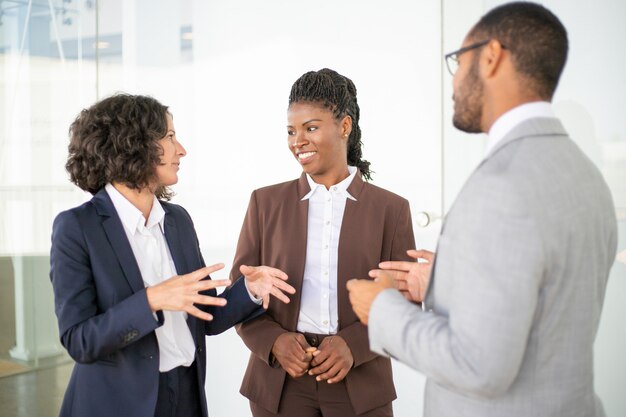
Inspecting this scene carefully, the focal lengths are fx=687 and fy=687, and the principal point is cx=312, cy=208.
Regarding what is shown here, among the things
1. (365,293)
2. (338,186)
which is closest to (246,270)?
(338,186)

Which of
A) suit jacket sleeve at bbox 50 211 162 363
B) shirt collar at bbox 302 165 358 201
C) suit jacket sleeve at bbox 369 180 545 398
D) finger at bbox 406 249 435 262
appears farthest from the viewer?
shirt collar at bbox 302 165 358 201

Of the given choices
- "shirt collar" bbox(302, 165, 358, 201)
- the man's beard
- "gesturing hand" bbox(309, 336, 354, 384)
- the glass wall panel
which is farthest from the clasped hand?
the glass wall panel

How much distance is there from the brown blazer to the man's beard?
2.65ft

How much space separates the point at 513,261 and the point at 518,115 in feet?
1.06

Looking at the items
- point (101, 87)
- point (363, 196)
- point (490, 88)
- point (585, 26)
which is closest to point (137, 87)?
point (101, 87)

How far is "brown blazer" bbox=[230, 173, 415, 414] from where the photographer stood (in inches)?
83.5

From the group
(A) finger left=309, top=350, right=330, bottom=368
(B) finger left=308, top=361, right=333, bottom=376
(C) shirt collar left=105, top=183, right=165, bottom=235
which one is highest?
(C) shirt collar left=105, top=183, right=165, bottom=235

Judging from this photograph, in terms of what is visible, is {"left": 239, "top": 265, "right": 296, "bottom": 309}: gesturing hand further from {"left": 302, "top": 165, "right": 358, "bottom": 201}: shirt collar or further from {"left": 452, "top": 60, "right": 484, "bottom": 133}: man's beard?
{"left": 452, "top": 60, "right": 484, "bottom": 133}: man's beard

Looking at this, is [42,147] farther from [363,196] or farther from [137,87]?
[363,196]

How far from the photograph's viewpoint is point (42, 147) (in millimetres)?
3857

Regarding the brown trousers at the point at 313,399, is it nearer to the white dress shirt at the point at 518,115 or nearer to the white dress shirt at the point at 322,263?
Answer: the white dress shirt at the point at 322,263

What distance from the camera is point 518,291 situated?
46.4 inches

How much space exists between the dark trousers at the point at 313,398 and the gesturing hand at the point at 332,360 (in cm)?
7

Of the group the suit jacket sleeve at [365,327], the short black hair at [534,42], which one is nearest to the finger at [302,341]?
the suit jacket sleeve at [365,327]
